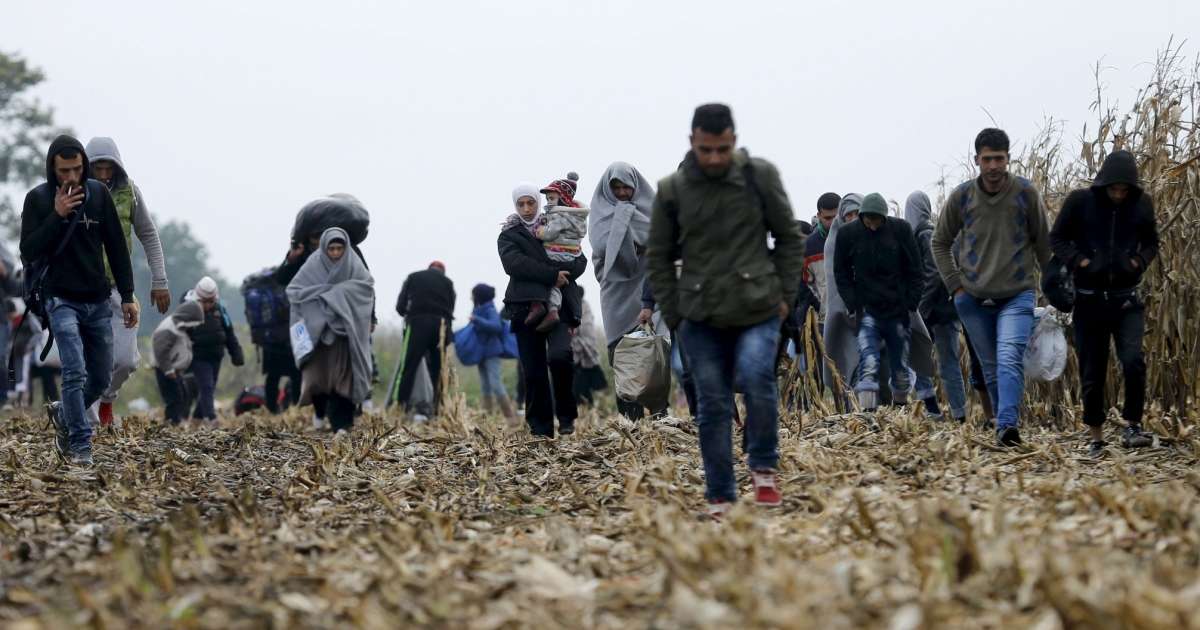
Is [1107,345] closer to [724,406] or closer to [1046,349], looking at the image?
[1046,349]

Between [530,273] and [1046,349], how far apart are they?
3499mm

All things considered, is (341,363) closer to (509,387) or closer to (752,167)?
(752,167)

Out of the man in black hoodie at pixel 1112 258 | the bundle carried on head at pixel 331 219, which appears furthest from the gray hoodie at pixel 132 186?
the man in black hoodie at pixel 1112 258

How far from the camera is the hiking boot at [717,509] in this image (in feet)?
20.4

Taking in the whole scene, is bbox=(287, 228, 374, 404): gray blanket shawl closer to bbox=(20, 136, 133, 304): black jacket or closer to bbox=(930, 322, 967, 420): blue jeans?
Result: bbox=(20, 136, 133, 304): black jacket

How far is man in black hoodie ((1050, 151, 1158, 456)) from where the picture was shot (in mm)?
8328

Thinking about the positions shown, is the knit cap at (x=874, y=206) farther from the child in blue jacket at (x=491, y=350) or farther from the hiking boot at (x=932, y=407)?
the child in blue jacket at (x=491, y=350)

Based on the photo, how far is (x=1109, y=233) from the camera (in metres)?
8.38

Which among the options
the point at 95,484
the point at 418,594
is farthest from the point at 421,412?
the point at 418,594

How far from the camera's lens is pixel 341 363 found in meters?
12.8

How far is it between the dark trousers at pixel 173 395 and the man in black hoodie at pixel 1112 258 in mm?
10197

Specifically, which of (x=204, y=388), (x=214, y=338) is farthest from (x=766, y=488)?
(x=204, y=388)

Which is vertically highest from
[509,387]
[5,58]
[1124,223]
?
[5,58]

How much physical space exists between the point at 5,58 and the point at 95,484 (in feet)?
147
